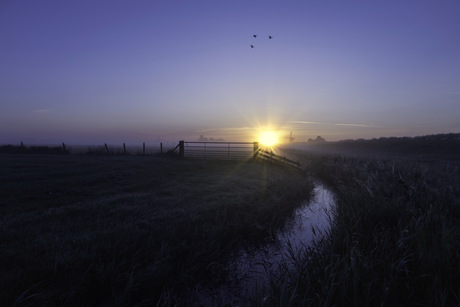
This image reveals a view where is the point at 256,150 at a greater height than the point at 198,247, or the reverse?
the point at 256,150

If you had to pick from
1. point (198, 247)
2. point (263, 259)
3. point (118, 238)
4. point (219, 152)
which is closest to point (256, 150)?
point (219, 152)

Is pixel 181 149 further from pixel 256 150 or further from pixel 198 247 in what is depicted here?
pixel 198 247

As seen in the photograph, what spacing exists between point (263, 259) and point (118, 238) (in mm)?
3321

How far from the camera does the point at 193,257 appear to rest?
15.2 ft

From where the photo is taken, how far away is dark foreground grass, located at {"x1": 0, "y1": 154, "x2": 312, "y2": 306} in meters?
3.43

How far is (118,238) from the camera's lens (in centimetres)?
469

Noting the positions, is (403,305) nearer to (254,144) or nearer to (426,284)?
(426,284)

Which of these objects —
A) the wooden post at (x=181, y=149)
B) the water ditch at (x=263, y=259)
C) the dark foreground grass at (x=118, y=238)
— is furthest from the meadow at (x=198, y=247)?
the wooden post at (x=181, y=149)

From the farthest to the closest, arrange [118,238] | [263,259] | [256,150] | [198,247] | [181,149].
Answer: [181,149] < [256,150] < [263,259] < [198,247] < [118,238]

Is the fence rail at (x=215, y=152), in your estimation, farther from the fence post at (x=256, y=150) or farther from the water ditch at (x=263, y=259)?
the water ditch at (x=263, y=259)

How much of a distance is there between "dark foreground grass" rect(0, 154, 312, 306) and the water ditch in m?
0.30

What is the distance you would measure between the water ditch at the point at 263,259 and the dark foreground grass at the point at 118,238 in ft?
1.00

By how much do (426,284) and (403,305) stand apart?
0.52 m

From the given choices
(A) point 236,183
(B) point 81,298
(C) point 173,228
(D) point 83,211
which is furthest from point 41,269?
(A) point 236,183
